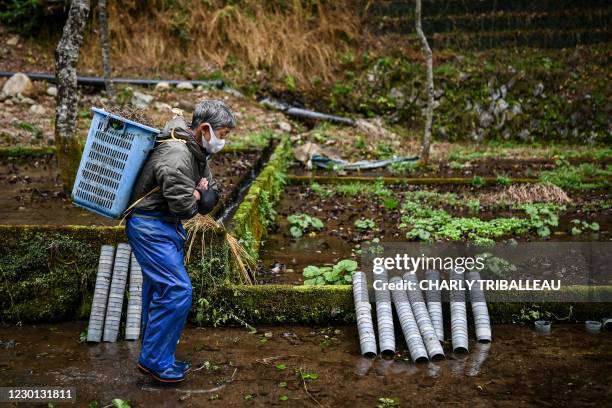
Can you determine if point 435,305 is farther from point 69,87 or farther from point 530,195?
point 69,87

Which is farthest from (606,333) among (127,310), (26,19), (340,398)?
(26,19)

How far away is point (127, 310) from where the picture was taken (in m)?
5.64

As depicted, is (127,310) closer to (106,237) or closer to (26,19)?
(106,237)

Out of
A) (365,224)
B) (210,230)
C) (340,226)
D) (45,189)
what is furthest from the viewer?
(45,189)

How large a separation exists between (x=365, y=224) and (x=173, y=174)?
5091 millimetres

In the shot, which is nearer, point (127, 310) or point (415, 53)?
point (127, 310)

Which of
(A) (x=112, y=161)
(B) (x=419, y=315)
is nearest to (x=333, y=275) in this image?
(B) (x=419, y=315)

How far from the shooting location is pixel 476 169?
13.4m

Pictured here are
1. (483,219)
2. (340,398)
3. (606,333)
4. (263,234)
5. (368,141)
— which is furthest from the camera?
(368,141)

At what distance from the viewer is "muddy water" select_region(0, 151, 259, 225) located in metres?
7.82

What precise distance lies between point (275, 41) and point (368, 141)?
556 centimetres

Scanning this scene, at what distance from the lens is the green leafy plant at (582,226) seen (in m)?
8.61

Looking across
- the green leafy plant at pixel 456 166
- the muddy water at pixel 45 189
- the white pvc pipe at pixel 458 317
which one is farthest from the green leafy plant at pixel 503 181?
the white pvc pipe at pixel 458 317

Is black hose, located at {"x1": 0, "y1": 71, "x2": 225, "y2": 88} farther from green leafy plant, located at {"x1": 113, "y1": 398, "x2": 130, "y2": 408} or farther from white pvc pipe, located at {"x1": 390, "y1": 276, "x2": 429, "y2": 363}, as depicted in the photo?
green leafy plant, located at {"x1": 113, "y1": 398, "x2": 130, "y2": 408}
